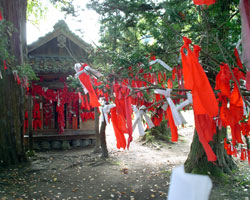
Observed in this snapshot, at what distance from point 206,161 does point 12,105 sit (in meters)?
5.46

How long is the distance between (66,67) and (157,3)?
202 inches

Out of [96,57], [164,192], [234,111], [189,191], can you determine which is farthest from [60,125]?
[189,191]

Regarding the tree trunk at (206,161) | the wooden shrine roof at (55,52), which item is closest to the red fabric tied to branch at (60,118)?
the wooden shrine roof at (55,52)

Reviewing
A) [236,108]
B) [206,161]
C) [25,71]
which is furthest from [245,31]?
[25,71]

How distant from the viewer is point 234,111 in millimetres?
2510

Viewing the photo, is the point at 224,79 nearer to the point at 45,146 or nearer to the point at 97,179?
the point at 97,179

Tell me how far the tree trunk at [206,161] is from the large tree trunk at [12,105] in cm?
482

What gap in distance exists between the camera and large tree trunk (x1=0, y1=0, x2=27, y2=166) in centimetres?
642

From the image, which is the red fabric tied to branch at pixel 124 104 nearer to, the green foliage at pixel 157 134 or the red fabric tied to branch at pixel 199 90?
the red fabric tied to branch at pixel 199 90

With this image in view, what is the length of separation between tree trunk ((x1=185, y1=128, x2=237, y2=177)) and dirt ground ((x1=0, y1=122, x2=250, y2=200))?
0.30 m

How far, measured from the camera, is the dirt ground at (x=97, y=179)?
4.81 meters

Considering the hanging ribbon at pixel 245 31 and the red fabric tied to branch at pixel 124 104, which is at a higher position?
the hanging ribbon at pixel 245 31

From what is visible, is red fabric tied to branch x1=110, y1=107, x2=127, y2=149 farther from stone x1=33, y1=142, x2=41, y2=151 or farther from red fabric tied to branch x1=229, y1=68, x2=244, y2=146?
stone x1=33, y1=142, x2=41, y2=151

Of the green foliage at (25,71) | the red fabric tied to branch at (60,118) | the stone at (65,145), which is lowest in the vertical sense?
the stone at (65,145)
